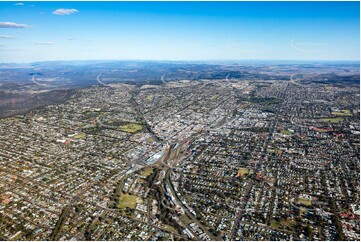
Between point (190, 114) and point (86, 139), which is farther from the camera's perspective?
point (190, 114)

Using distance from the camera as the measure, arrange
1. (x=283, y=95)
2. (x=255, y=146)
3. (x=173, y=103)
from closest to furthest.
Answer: (x=255, y=146) → (x=173, y=103) → (x=283, y=95)

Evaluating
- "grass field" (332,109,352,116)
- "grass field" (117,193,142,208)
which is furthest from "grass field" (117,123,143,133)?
"grass field" (332,109,352,116)

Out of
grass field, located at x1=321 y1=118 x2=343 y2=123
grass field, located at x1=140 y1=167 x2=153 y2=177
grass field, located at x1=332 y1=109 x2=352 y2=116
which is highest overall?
grass field, located at x1=332 y1=109 x2=352 y2=116

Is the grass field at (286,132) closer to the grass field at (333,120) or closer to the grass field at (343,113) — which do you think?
the grass field at (333,120)

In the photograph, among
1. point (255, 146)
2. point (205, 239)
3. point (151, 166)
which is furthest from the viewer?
point (255, 146)

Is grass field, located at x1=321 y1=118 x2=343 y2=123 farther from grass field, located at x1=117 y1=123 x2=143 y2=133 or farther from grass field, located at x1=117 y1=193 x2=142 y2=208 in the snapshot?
grass field, located at x1=117 y1=193 x2=142 y2=208

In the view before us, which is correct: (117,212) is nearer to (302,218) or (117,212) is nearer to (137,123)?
(302,218)

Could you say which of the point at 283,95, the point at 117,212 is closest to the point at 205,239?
the point at 117,212

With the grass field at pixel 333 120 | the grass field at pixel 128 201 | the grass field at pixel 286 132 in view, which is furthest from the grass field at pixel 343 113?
the grass field at pixel 128 201
